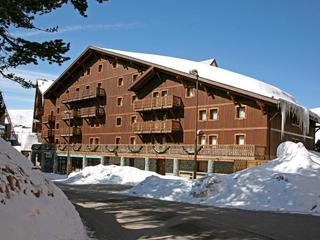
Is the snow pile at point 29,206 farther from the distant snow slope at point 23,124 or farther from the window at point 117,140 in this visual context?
the distant snow slope at point 23,124

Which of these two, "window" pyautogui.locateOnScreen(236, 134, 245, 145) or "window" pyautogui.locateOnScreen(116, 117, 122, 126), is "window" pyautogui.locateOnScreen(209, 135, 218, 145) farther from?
"window" pyautogui.locateOnScreen(116, 117, 122, 126)

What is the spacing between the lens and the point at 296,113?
124 feet

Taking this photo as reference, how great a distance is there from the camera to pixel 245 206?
64.2 ft

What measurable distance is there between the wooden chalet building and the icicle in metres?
0.12

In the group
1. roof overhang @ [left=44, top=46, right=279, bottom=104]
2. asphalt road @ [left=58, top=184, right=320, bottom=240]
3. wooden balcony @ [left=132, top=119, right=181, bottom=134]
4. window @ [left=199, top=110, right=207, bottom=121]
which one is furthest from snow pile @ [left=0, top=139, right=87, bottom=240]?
wooden balcony @ [left=132, top=119, right=181, bottom=134]

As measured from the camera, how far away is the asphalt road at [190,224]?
11.4 metres

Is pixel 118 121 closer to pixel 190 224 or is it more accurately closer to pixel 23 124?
pixel 190 224

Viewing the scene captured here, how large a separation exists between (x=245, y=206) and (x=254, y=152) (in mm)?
15083

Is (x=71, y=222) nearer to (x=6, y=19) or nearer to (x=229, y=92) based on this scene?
(x=6, y=19)

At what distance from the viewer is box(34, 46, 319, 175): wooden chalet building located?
36625mm

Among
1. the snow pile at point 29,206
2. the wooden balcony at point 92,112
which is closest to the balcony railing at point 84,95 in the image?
the wooden balcony at point 92,112

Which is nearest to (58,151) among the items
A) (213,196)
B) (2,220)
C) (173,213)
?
(213,196)

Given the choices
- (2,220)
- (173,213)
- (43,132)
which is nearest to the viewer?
(2,220)

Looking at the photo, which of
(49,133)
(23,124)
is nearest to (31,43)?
(49,133)
